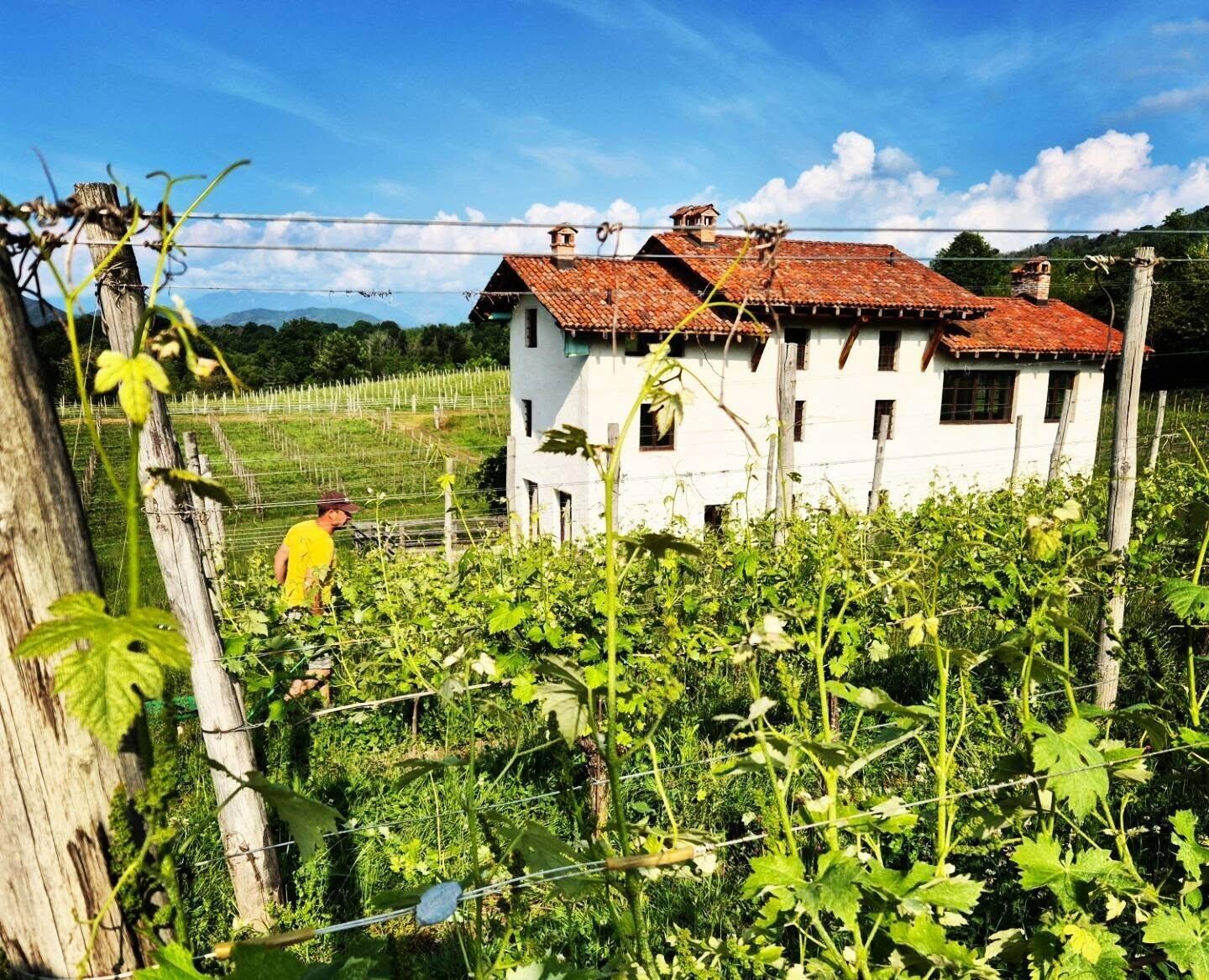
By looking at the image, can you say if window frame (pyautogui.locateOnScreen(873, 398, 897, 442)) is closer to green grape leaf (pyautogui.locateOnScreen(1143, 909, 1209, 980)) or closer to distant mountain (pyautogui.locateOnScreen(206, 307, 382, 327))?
distant mountain (pyautogui.locateOnScreen(206, 307, 382, 327))

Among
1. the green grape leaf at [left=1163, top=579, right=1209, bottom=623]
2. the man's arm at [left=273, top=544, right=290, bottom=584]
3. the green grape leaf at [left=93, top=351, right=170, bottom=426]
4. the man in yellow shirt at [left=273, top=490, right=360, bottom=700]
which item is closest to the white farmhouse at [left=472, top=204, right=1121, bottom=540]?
the man in yellow shirt at [left=273, top=490, right=360, bottom=700]

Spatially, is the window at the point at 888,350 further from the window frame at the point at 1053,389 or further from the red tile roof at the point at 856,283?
the window frame at the point at 1053,389

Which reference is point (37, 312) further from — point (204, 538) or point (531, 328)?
point (531, 328)

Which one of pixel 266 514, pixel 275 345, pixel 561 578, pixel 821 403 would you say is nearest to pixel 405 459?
pixel 266 514

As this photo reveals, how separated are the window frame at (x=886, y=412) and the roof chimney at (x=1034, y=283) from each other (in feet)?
21.3

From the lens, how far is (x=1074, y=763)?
196cm

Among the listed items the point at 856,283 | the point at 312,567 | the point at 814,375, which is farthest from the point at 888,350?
the point at 312,567

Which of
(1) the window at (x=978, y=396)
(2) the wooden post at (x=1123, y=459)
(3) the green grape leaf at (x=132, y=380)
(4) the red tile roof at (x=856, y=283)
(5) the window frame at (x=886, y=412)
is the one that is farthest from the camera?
(1) the window at (x=978, y=396)

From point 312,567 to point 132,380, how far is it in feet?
15.0

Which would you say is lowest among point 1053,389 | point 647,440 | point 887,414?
point 647,440

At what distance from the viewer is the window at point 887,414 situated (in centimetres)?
1867

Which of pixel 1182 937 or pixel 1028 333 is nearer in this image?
pixel 1182 937

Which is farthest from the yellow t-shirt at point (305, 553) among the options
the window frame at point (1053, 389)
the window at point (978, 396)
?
the window frame at point (1053, 389)

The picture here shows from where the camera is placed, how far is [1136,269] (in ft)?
14.4
